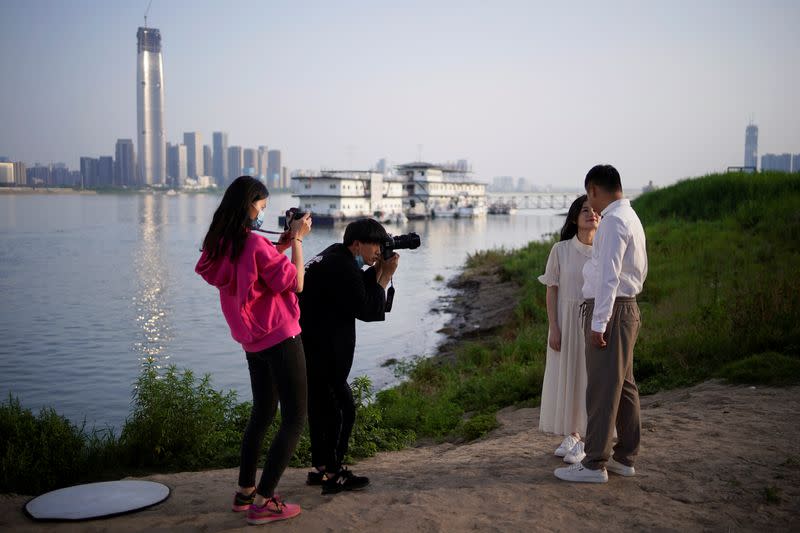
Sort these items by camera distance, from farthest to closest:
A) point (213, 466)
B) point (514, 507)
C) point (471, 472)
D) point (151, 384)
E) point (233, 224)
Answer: point (151, 384) → point (213, 466) → point (471, 472) → point (514, 507) → point (233, 224)

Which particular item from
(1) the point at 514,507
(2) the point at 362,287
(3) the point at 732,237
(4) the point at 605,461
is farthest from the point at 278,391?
(3) the point at 732,237

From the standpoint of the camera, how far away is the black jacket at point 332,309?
4.00 m

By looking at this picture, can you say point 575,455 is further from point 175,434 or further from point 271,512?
point 175,434

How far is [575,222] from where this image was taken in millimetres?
4777

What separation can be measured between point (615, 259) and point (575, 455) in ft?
5.12

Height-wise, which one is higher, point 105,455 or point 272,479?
point 272,479

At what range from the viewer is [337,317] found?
4059mm

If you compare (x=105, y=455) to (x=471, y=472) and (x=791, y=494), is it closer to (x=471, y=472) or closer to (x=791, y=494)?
(x=471, y=472)

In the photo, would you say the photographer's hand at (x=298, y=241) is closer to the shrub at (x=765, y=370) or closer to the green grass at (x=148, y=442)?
the green grass at (x=148, y=442)

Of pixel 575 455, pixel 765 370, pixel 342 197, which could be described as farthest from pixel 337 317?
pixel 342 197

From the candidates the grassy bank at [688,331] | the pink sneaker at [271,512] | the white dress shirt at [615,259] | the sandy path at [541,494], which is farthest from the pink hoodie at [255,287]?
the grassy bank at [688,331]

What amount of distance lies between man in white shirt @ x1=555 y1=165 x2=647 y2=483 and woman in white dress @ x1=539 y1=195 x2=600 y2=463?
432 millimetres

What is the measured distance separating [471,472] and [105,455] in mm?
3119

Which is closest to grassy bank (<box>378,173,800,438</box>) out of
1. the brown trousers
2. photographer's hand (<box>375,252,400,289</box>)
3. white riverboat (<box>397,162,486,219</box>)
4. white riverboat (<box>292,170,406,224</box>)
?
the brown trousers
